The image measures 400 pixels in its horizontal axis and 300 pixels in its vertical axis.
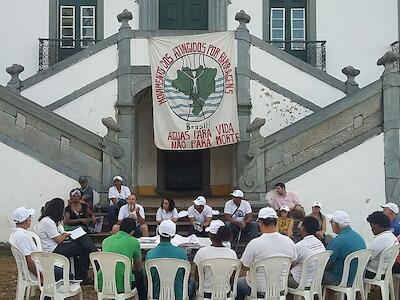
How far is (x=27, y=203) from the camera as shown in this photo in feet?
39.2

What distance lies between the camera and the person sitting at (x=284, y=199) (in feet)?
37.1

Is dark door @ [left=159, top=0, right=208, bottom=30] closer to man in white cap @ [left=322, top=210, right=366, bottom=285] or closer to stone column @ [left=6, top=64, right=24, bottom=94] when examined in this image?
stone column @ [left=6, top=64, right=24, bottom=94]

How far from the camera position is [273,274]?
6.57 m

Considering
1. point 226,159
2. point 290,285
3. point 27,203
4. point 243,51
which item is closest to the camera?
point 290,285

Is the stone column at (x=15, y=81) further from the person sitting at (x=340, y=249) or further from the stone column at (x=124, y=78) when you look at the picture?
the person sitting at (x=340, y=249)

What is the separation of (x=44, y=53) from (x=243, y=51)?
5484mm

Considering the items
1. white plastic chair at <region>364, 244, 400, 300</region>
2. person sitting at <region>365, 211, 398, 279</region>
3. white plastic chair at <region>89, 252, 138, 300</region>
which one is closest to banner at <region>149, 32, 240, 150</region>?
person sitting at <region>365, 211, 398, 279</region>

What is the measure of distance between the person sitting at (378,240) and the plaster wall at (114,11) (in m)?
10.1

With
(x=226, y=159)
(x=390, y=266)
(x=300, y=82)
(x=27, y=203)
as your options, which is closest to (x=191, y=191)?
(x=226, y=159)

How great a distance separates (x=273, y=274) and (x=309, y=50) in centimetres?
1072

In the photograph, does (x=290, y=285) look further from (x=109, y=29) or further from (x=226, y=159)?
(x=109, y=29)

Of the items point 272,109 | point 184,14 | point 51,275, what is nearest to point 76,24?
point 184,14

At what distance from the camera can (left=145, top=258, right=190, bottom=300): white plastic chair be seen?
647 centimetres

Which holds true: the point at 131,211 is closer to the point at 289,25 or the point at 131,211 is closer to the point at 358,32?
the point at 289,25
